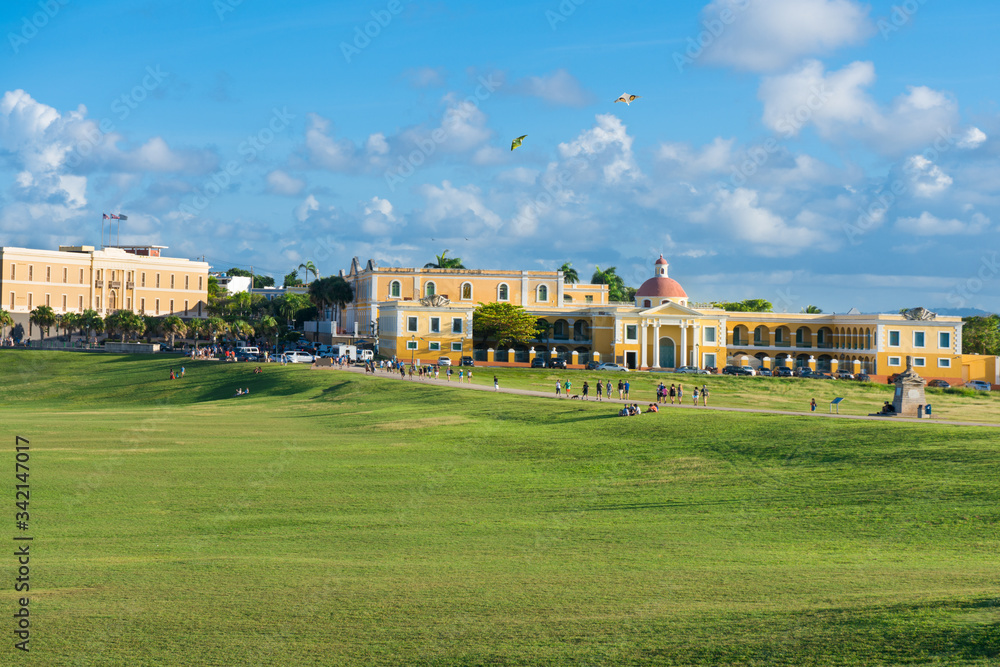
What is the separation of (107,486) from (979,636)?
2699 cm

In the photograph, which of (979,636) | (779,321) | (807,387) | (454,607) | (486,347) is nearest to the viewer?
(979,636)

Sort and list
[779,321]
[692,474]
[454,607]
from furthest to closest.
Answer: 1. [779,321]
2. [692,474]
3. [454,607]

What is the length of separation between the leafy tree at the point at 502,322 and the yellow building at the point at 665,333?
4.52 ft

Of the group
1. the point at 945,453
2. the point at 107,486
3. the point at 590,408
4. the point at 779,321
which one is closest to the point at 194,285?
the point at 779,321

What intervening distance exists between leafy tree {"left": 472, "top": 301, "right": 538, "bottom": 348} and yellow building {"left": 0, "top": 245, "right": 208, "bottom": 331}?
5719 cm

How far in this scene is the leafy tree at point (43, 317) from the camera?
114125 millimetres

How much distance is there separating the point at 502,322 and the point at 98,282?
210 ft

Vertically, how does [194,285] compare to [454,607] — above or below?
above

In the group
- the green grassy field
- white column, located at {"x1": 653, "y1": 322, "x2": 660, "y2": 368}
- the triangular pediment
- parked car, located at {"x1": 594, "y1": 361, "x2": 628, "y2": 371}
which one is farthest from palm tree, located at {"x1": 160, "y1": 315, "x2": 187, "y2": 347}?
the green grassy field

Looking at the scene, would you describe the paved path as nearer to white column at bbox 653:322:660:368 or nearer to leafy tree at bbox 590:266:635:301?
white column at bbox 653:322:660:368

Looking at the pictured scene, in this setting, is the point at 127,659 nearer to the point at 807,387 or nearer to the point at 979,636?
the point at 979,636

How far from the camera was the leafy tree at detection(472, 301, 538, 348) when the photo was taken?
9362 cm

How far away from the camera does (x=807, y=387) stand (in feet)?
257

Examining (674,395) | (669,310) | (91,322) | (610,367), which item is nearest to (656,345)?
(669,310)
